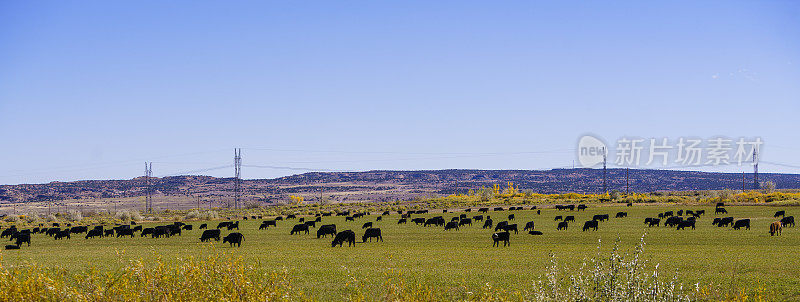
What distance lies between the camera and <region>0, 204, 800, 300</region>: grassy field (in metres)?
18.7

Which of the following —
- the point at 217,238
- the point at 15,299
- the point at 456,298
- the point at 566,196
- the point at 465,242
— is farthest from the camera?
the point at 566,196

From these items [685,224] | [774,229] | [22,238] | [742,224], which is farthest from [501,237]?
[22,238]

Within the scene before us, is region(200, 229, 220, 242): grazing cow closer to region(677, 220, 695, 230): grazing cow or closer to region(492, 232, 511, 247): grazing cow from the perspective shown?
region(492, 232, 511, 247): grazing cow

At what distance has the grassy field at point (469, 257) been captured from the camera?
1866 centimetres

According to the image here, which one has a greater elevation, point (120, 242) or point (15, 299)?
point (15, 299)

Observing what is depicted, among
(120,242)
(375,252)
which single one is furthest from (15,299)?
(120,242)

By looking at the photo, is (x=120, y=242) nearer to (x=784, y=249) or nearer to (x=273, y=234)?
(x=273, y=234)

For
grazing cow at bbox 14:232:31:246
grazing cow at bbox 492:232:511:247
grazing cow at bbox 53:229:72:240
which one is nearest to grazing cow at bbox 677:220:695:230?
grazing cow at bbox 492:232:511:247

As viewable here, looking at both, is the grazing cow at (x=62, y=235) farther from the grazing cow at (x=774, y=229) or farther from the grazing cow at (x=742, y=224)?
the grazing cow at (x=774, y=229)

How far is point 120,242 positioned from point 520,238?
27.5 m

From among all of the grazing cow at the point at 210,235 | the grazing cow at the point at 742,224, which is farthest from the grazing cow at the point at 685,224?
the grazing cow at the point at 210,235

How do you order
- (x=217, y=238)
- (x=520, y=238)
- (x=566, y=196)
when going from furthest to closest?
(x=566, y=196)
(x=217, y=238)
(x=520, y=238)

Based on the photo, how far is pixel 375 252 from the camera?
31062 millimetres

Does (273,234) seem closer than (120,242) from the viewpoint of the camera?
No
